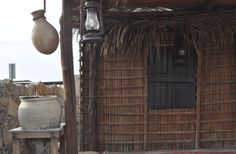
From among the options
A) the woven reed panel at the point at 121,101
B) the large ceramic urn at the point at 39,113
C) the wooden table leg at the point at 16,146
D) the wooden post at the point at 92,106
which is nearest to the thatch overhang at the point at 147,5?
the wooden post at the point at 92,106

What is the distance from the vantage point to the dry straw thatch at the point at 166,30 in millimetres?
6613

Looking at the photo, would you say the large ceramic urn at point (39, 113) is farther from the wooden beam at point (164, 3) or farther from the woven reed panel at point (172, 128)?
the woven reed panel at point (172, 128)

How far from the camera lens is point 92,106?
685cm

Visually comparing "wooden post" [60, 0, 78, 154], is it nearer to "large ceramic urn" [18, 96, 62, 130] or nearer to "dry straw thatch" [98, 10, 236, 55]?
A: "large ceramic urn" [18, 96, 62, 130]

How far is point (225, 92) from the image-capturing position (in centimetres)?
694

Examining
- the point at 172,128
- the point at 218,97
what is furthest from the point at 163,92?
the point at 218,97

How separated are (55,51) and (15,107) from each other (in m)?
2.94

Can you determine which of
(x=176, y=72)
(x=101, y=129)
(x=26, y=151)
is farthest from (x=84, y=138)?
(x=26, y=151)

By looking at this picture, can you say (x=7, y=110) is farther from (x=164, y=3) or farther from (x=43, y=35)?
(x=164, y=3)

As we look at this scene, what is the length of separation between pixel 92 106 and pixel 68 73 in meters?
2.57

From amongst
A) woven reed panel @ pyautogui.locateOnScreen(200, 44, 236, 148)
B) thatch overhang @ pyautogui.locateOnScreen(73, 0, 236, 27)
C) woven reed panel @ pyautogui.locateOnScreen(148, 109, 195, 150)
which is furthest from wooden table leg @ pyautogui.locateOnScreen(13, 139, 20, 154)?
woven reed panel @ pyautogui.locateOnScreen(200, 44, 236, 148)

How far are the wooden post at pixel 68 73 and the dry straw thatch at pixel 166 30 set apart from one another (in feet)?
7.88

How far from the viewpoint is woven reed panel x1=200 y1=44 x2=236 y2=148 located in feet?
22.7

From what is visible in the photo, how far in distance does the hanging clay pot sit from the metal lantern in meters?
0.75
